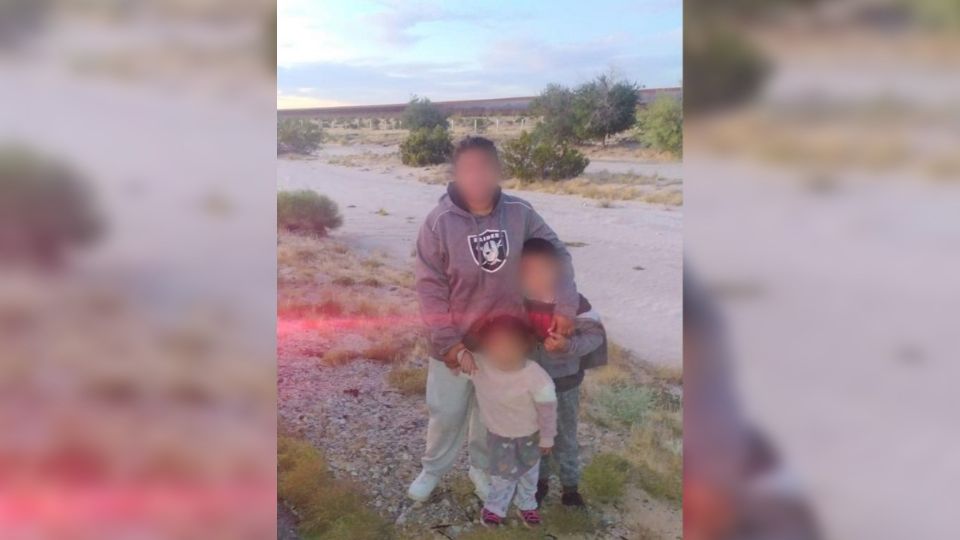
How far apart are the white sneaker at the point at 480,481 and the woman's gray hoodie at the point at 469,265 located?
39 cm

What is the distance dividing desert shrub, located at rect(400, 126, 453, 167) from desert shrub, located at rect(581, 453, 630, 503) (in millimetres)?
1048

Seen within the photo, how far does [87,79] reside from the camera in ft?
8.65

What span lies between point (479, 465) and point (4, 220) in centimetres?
159

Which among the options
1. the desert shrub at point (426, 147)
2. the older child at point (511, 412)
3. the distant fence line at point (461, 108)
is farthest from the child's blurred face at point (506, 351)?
the distant fence line at point (461, 108)

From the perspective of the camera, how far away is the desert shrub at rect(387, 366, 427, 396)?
8.96 ft

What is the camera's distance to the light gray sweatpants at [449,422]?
A: 8.91ft

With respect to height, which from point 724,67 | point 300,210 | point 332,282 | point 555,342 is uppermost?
point 724,67

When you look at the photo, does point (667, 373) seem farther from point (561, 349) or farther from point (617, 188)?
point (617, 188)

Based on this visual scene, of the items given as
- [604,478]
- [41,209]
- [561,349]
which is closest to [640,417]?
[604,478]

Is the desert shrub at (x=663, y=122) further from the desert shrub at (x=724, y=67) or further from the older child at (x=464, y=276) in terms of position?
the older child at (x=464, y=276)

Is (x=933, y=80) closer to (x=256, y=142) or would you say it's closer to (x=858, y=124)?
(x=858, y=124)

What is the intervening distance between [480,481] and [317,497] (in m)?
0.50

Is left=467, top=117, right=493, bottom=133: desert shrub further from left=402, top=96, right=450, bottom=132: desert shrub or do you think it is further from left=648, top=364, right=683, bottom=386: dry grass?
left=648, top=364, right=683, bottom=386: dry grass

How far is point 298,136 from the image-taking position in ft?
8.76
